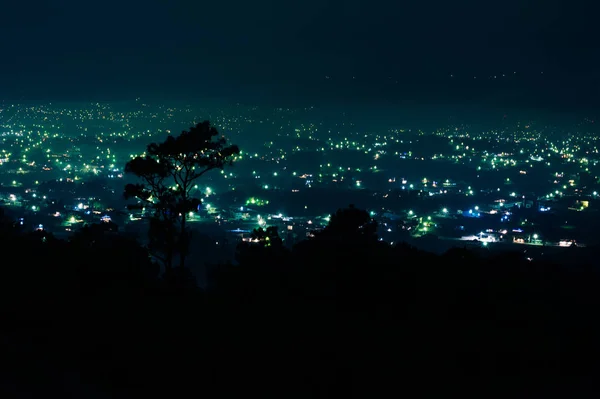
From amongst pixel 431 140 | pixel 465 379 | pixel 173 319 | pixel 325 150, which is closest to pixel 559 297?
pixel 465 379

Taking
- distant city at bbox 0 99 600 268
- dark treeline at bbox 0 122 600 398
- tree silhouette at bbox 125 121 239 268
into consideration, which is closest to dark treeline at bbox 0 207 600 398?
dark treeline at bbox 0 122 600 398

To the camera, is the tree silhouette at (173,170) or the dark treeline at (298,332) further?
the tree silhouette at (173,170)

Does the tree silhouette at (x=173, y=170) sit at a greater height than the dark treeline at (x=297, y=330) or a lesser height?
greater

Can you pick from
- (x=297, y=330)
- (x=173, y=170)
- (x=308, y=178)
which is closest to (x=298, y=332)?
(x=297, y=330)

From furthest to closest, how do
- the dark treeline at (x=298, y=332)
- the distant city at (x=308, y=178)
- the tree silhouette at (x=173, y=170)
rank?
1. the distant city at (x=308, y=178)
2. the tree silhouette at (x=173, y=170)
3. the dark treeline at (x=298, y=332)

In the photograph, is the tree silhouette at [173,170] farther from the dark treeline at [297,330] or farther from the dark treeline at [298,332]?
the dark treeline at [298,332]

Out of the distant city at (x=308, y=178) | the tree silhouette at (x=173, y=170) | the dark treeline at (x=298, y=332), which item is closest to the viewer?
the dark treeline at (x=298, y=332)

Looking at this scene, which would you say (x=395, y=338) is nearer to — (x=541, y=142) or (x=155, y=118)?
(x=155, y=118)

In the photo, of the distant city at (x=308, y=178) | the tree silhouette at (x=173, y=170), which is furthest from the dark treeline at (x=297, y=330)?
the distant city at (x=308, y=178)
